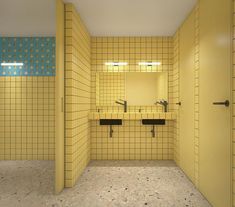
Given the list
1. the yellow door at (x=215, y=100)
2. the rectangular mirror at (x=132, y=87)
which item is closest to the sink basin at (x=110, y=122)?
the rectangular mirror at (x=132, y=87)

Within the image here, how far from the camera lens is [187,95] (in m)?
2.65

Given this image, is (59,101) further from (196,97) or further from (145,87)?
Result: (145,87)

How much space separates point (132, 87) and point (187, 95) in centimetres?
118

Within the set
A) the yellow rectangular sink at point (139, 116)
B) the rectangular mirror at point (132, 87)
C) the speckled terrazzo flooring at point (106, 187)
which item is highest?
the rectangular mirror at point (132, 87)

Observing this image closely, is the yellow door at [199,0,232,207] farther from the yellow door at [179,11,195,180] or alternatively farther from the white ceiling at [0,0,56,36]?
the white ceiling at [0,0,56,36]

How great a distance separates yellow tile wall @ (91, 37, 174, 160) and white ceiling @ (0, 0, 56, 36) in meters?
0.92

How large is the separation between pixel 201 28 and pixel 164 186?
6.76 ft

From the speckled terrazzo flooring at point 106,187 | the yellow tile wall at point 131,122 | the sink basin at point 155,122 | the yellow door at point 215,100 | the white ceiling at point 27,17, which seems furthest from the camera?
the yellow tile wall at point 131,122

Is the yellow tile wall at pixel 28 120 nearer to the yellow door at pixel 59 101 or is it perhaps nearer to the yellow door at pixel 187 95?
the yellow door at pixel 59 101

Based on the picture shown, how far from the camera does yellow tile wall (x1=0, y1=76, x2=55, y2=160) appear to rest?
3521 millimetres

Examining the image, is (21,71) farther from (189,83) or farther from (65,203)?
(189,83)

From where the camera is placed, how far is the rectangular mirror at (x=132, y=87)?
139 inches

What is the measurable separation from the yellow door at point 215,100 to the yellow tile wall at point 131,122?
1.31 meters

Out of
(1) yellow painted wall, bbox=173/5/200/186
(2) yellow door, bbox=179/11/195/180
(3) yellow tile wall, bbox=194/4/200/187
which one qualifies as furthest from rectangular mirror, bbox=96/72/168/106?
(3) yellow tile wall, bbox=194/4/200/187
